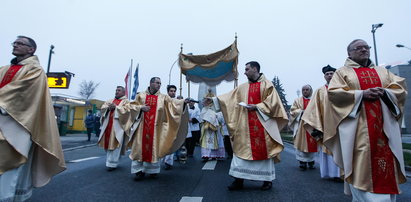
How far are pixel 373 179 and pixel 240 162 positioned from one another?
6.57 ft

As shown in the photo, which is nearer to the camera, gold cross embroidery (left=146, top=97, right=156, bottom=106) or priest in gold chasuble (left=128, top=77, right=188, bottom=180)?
priest in gold chasuble (left=128, top=77, right=188, bottom=180)

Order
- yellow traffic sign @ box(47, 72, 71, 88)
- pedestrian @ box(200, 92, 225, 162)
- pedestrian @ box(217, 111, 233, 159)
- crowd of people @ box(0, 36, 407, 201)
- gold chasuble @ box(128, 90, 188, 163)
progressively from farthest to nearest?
yellow traffic sign @ box(47, 72, 71, 88)
pedestrian @ box(217, 111, 233, 159)
pedestrian @ box(200, 92, 225, 162)
gold chasuble @ box(128, 90, 188, 163)
crowd of people @ box(0, 36, 407, 201)

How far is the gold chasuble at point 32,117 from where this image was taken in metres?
2.98

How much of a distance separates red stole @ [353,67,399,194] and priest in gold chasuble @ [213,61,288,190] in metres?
1.62

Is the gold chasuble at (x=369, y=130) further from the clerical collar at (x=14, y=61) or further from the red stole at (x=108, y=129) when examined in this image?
the red stole at (x=108, y=129)

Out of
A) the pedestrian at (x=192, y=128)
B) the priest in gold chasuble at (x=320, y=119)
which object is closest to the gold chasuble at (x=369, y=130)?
the priest in gold chasuble at (x=320, y=119)

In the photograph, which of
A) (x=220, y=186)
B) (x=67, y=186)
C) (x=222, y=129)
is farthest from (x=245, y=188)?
(x=222, y=129)

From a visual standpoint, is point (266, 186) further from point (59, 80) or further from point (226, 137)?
point (59, 80)

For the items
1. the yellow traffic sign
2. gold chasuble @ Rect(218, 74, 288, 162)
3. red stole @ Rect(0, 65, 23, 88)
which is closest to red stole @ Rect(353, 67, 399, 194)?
gold chasuble @ Rect(218, 74, 288, 162)

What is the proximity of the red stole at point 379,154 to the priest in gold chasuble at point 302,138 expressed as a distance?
3.22 meters

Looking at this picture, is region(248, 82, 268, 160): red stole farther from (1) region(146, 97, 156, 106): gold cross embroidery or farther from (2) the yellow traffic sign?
(2) the yellow traffic sign

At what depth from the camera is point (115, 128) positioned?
22.2ft

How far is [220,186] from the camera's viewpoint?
4.59m

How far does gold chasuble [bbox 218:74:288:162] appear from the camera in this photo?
441 centimetres
